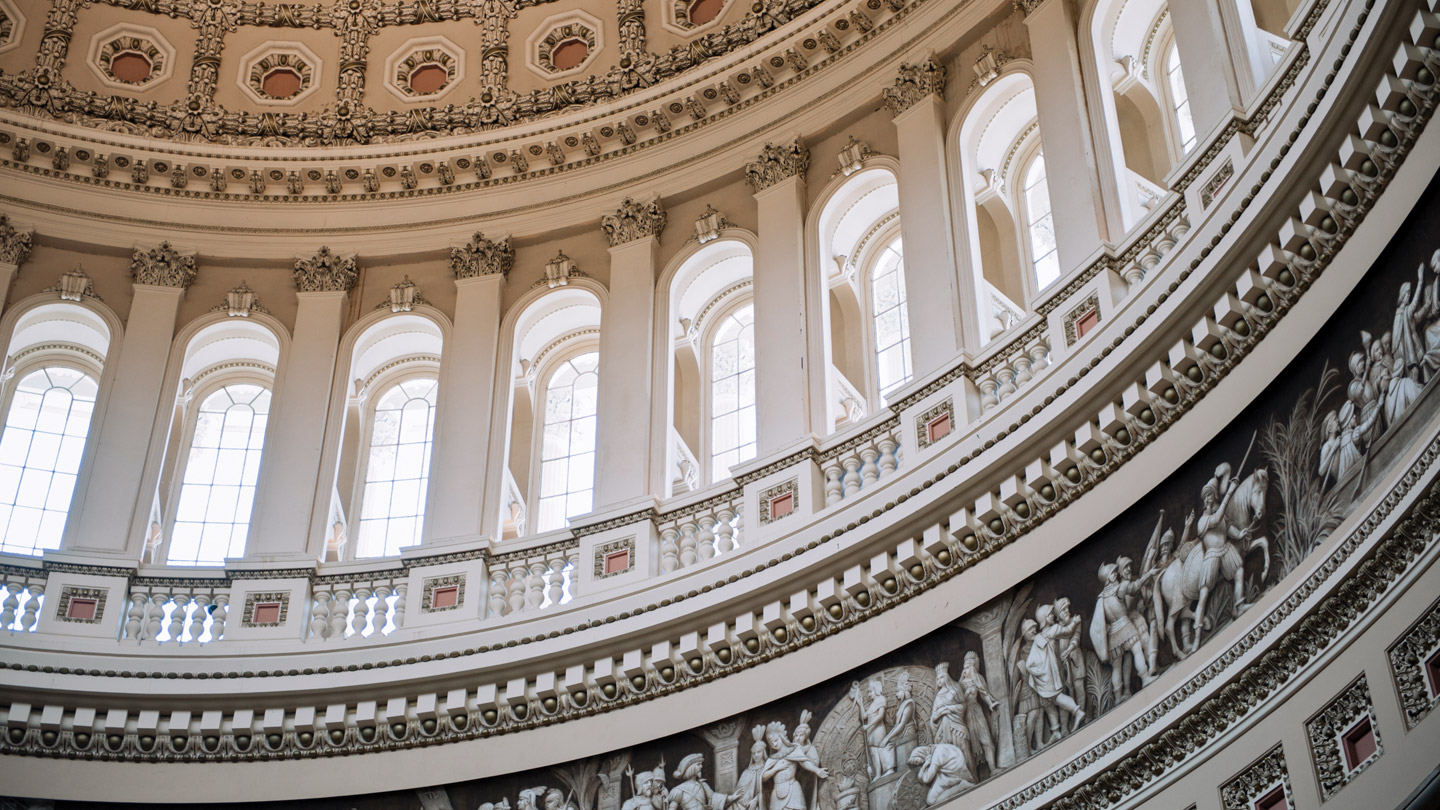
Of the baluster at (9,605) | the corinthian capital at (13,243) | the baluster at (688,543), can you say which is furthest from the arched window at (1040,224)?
the corinthian capital at (13,243)

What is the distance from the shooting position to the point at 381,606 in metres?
20.4

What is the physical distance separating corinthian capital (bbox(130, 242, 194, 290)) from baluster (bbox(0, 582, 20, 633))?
4810mm

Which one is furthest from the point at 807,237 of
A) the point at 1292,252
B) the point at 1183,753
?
the point at 1183,753

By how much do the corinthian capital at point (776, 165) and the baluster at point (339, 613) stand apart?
22.5ft

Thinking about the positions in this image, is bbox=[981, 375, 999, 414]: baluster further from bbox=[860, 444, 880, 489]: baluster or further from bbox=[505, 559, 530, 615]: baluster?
bbox=[505, 559, 530, 615]: baluster

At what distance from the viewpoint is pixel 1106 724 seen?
14727 millimetres

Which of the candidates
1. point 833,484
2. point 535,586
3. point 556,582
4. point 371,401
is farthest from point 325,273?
point 833,484

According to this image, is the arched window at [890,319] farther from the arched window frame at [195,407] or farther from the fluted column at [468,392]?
the arched window frame at [195,407]

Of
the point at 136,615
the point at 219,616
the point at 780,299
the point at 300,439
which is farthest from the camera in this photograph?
the point at 300,439

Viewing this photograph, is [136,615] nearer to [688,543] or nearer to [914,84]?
[688,543]

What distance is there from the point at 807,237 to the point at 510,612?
→ 5.60 meters

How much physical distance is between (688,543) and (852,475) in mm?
2023

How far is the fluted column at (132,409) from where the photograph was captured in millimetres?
21547

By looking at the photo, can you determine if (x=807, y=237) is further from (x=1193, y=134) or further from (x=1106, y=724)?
(x=1106, y=724)
